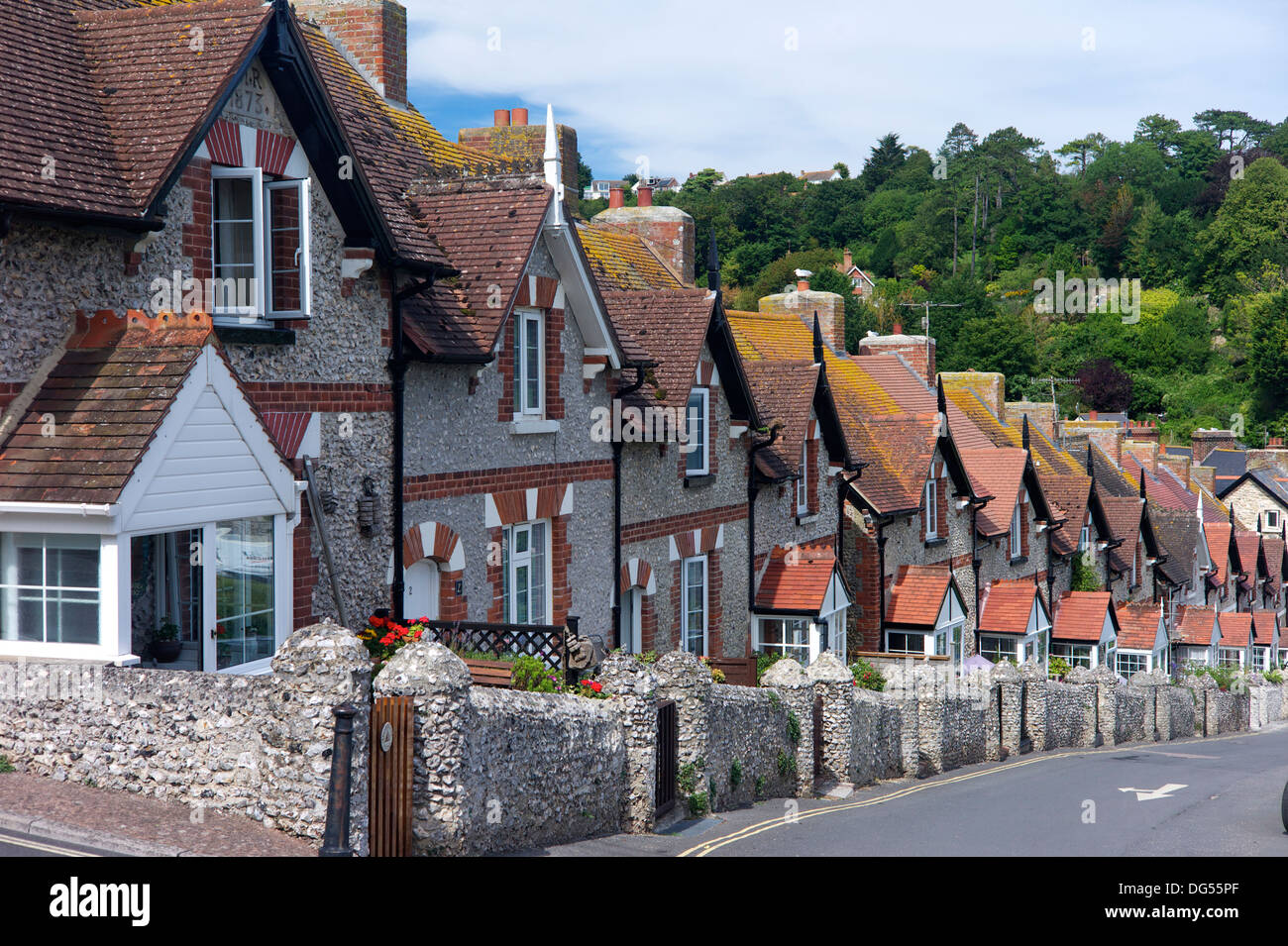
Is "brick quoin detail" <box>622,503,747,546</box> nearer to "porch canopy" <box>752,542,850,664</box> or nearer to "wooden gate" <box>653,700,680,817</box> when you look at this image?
"porch canopy" <box>752,542,850,664</box>

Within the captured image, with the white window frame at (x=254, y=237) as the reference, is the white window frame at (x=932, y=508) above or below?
below

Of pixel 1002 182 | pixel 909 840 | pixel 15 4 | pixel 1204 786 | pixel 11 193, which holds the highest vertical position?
pixel 1002 182

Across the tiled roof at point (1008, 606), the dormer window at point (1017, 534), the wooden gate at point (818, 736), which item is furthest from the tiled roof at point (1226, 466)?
the wooden gate at point (818, 736)

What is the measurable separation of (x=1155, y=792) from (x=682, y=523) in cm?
913

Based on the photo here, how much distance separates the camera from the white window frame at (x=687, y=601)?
67.4 ft

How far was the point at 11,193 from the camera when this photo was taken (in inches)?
366

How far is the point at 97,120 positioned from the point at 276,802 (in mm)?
6041

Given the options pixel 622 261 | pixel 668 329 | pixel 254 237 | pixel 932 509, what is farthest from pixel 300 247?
pixel 932 509

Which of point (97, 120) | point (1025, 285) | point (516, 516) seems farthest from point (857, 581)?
point (1025, 285)

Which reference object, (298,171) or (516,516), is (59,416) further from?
(516,516)

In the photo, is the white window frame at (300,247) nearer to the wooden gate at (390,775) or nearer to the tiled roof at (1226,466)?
the wooden gate at (390,775)

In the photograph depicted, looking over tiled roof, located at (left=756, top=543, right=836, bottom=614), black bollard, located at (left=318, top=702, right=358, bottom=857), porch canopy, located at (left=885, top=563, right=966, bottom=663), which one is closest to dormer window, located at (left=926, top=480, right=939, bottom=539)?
porch canopy, located at (left=885, top=563, right=966, bottom=663)

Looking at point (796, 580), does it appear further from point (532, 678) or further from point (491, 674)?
point (491, 674)

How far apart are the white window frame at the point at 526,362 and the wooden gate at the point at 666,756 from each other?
14.6 ft
